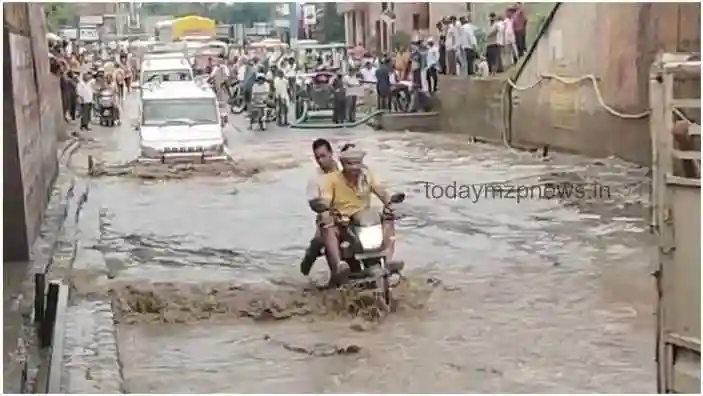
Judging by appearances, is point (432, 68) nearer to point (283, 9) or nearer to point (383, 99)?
point (383, 99)

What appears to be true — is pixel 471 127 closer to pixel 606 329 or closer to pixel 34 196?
pixel 606 329

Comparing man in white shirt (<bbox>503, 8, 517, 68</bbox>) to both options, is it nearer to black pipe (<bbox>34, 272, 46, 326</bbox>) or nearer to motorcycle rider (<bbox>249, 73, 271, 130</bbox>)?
motorcycle rider (<bbox>249, 73, 271, 130</bbox>)

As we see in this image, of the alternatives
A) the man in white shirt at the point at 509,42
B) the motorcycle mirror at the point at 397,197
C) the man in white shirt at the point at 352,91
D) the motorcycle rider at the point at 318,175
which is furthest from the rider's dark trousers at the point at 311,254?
the man in white shirt at the point at 509,42

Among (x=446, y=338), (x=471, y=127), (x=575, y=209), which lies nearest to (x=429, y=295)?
(x=446, y=338)

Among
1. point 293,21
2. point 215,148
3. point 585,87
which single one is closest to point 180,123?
point 215,148

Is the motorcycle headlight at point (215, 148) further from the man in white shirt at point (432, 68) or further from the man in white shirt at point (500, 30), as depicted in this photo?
the man in white shirt at point (500, 30)

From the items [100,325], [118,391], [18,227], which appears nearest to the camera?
[118,391]

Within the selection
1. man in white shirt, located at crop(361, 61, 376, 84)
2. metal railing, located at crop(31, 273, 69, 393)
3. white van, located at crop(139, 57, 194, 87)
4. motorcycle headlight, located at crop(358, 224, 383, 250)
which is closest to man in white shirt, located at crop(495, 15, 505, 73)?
man in white shirt, located at crop(361, 61, 376, 84)
